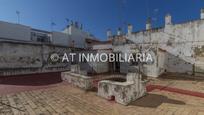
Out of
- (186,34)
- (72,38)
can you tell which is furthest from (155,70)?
(72,38)

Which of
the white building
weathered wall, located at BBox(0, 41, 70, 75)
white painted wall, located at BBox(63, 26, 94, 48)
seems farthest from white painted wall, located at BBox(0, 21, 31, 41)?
white painted wall, located at BBox(63, 26, 94, 48)

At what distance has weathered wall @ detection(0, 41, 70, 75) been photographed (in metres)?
11.5

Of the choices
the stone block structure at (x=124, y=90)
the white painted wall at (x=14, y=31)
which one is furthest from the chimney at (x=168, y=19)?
the white painted wall at (x=14, y=31)

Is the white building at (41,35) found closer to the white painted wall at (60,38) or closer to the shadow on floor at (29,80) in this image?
the white painted wall at (60,38)

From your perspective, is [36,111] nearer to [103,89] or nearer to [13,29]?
[103,89]

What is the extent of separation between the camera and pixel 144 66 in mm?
11789

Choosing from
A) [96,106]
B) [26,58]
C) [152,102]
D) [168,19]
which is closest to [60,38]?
[26,58]

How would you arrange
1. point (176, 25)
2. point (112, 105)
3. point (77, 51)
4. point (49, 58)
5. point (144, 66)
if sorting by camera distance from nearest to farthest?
point (112, 105) < point (144, 66) < point (176, 25) < point (49, 58) < point (77, 51)

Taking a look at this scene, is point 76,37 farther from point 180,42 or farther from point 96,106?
point 96,106

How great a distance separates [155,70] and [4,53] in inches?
514

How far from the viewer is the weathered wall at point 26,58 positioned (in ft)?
37.6

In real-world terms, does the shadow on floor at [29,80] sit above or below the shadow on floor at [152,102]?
above

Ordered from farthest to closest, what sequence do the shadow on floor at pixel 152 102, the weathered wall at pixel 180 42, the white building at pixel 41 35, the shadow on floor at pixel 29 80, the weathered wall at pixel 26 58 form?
the white building at pixel 41 35 → the weathered wall at pixel 26 58 → the weathered wall at pixel 180 42 → the shadow on floor at pixel 29 80 → the shadow on floor at pixel 152 102

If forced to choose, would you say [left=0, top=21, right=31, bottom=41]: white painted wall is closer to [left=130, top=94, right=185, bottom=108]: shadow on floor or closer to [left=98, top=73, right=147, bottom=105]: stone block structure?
→ [left=98, top=73, right=147, bottom=105]: stone block structure
